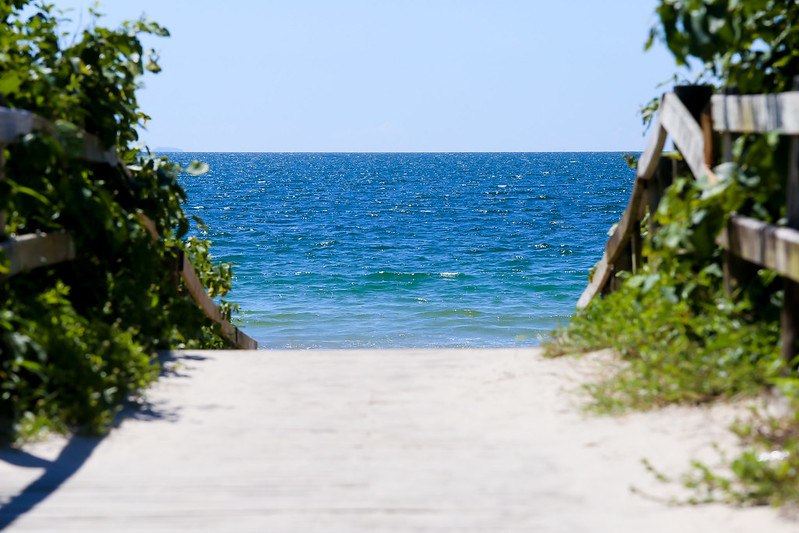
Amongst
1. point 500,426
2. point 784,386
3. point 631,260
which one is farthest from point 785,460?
point 631,260

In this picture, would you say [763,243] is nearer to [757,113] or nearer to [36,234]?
[757,113]

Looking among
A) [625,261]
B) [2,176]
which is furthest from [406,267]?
[2,176]

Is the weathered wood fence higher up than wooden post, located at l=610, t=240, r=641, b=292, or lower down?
higher up

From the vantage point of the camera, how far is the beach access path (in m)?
3.40

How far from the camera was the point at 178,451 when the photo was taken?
4234 millimetres

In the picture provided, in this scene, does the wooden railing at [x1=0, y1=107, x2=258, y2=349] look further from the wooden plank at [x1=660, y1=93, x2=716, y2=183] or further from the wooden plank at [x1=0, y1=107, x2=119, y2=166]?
the wooden plank at [x1=660, y1=93, x2=716, y2=183]

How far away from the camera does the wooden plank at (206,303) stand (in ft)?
25.0

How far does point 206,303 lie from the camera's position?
8.43 m

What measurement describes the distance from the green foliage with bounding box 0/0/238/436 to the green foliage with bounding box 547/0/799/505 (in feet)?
8.60

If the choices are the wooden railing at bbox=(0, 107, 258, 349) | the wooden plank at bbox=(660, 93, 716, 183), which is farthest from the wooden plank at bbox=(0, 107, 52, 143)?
the wooden plank at bbox=(660, 93, 716, 183)

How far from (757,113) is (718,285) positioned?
118 centimetres

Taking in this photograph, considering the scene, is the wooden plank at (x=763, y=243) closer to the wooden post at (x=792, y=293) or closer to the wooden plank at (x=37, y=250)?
the wooden post at (x=792, y=293)

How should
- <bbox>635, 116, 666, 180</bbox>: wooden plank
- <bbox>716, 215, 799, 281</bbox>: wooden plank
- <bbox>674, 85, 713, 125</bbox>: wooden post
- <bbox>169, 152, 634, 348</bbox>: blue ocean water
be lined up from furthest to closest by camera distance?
<bbox>169, 152, 634, 348</bbox>: blue ocean water < <bbox>635, 116, 666, 180</bbox>: wooden plank < <bbox>674, 85, 713, 125</bbox>: wooden post < <bbox>716, 215, 799, 281</bbox>: wooden plank

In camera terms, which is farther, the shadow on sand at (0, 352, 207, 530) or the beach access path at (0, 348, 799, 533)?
the shadow on sand at (0, 352, 207, 530)
